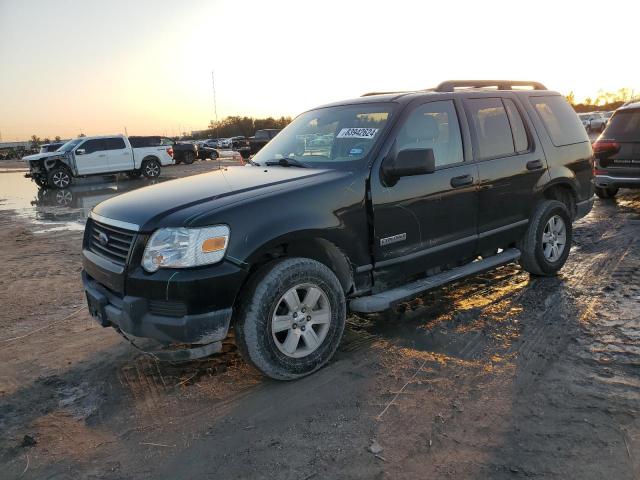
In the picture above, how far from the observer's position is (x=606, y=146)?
8.97 metres

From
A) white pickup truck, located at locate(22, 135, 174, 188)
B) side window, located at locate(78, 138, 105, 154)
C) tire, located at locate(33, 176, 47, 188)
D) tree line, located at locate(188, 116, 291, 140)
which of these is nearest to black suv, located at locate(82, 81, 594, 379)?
white pickup truck, located at locate(22, 135, 174, 188)

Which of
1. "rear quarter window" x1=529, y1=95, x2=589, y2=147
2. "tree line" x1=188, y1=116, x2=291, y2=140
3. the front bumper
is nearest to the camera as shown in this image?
the front bumper

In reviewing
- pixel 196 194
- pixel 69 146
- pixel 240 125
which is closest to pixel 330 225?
pixel 196 194

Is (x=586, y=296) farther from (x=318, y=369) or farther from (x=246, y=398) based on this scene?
(x=246, y=398)

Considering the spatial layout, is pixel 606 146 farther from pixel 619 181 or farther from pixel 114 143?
pixel 114 143

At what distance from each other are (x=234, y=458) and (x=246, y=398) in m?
0.63

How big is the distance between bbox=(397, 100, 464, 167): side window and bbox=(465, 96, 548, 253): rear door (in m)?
0.22

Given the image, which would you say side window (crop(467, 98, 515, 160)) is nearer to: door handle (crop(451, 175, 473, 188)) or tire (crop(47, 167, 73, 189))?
door handle (crop(451, 175, 473, 188))

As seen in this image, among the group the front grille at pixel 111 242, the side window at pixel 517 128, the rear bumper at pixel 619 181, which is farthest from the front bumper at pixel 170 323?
the rear bumper at pixel 619 181

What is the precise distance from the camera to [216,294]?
3070 millimetres

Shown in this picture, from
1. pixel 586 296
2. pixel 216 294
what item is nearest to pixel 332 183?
pixel 216 294

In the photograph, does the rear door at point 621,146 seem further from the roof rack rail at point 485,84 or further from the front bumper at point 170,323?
the front bumper at point 170,323

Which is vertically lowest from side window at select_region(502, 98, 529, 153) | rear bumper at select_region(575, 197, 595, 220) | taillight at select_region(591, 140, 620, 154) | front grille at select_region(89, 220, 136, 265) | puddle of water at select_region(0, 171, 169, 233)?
puddle of water at select_region(0, 171, 169, 233)

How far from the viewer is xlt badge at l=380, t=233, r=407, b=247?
3.84 meters
